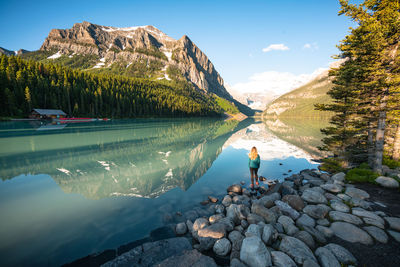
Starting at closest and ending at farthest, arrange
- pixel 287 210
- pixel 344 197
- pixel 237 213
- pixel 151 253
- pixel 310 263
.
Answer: pixel 310 263 < pixel 151 253 < pixel 237 213 < pixel 287 210 < pixel 344 197

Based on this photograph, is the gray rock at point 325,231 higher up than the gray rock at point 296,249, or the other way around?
the gray rock at point 296,249

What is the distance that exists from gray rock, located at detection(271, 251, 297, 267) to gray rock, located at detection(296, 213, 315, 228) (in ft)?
8.15

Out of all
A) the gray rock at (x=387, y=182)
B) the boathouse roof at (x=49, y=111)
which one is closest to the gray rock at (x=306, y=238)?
the gray rock at (x=387, y=182)

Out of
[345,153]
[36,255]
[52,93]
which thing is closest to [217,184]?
[36,255]

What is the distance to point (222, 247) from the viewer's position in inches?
226

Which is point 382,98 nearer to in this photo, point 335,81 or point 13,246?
point 335,81

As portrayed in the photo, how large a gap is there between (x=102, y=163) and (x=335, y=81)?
25557 millimetres

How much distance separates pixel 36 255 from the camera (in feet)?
19.4

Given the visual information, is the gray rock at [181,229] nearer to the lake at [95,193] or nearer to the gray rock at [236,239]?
the lake at [95,193]

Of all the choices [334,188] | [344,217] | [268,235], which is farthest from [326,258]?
[334,188]

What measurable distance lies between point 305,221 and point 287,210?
0.85 m

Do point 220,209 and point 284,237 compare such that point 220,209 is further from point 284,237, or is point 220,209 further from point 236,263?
point 236,263

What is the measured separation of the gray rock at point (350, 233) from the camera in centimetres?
570

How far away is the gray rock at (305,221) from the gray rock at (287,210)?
0.84 ft
